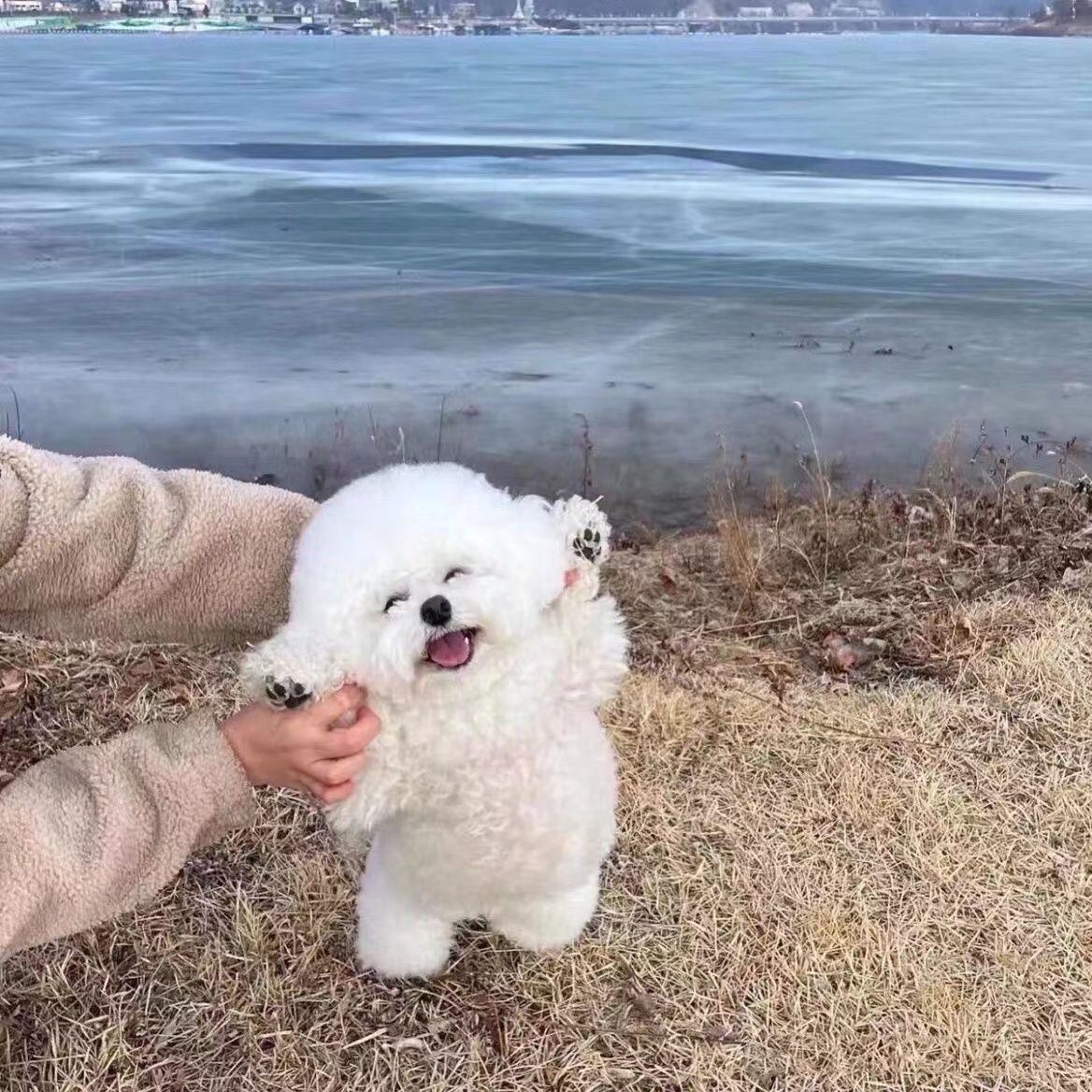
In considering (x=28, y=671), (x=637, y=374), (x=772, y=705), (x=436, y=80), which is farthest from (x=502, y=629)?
(x=436, y=80)

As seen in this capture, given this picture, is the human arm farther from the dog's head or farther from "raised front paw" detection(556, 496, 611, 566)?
"raised front paw" detection(556, 496, 611, 566)

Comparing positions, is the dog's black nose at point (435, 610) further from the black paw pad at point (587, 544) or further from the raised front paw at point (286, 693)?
the black paw pad at point (587, 544)

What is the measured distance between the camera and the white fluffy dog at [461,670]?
1376 mm

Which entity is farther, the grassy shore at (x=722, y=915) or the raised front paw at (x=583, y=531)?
the grassy shore at (x=722, y=915)

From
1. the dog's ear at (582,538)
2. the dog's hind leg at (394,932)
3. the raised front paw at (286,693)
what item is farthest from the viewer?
the dog's hind leg at (394,932)

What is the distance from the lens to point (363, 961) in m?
1.97

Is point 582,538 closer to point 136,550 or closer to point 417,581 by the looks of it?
point 417,581

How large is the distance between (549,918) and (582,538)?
741mm

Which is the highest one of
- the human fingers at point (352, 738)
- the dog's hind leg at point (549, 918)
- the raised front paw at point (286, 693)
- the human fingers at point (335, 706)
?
the raised front paw at point (286, 693)

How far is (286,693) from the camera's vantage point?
1353 mm

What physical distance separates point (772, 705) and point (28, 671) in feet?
5.83

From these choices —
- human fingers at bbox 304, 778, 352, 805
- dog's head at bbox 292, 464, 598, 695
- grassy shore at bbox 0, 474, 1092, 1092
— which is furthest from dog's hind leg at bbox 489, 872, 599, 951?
dog's head at bbox 292, 464, 598, 695

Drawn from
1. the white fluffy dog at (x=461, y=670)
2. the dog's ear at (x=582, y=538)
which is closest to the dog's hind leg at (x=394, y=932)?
the white fluffy dog at (x=461, y=670)

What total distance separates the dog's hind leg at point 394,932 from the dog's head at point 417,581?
543 mm
